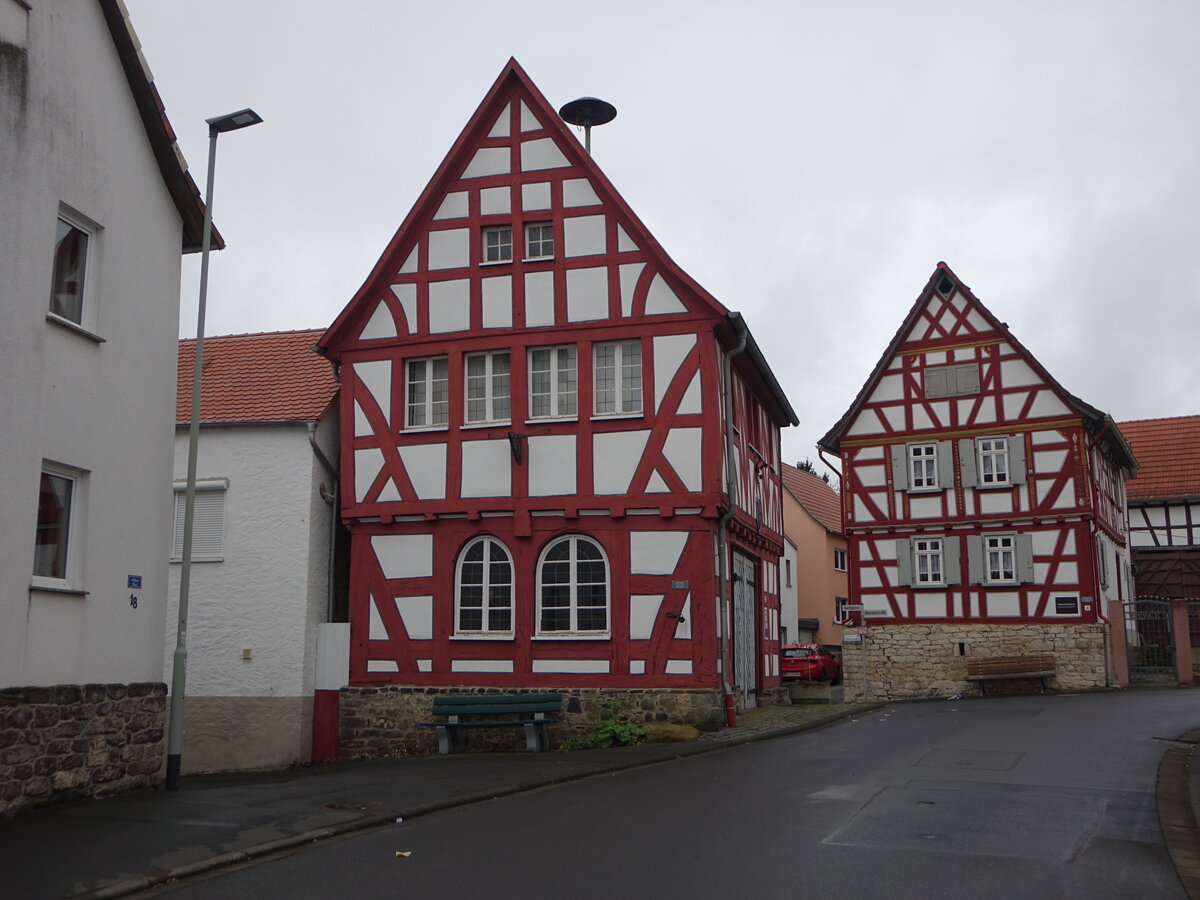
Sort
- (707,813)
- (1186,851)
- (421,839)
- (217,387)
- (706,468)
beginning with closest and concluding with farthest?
(1186,851) < (421,839) < (707,813) < (706,468) < (217,387)

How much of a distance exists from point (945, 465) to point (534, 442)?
16253 millimetres

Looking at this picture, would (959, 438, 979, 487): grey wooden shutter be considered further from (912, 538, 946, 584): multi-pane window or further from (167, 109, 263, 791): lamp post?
(167, 109, 263, 791): lamp post

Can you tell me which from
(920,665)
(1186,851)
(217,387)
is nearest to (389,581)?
(217,387)

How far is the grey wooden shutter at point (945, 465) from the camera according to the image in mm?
32625

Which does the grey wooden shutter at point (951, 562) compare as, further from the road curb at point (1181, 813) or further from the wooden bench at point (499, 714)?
the road curb at point (1181, 813)

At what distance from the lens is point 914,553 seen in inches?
1291

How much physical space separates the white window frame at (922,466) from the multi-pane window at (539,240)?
1588cm

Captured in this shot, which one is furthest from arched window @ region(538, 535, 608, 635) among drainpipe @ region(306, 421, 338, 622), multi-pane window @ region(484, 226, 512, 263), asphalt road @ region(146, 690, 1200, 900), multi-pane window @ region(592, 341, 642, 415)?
multi-pane window @ region(484, 226, 512, 263)

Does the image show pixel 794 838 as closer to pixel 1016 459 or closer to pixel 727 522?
pixel 727 522

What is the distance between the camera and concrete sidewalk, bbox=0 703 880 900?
8688 millimetres

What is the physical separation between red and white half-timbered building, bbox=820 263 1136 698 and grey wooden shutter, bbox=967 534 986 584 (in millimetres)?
32

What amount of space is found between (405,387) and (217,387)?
13.7ft

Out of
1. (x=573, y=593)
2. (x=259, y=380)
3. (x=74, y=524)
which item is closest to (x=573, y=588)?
(x=573, y=593)

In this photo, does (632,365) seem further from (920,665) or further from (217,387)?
(920,665)
